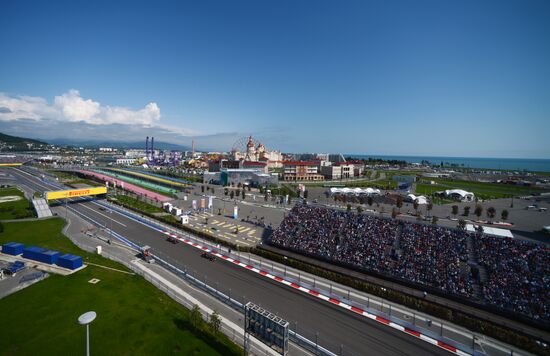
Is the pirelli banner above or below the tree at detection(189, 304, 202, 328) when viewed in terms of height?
above

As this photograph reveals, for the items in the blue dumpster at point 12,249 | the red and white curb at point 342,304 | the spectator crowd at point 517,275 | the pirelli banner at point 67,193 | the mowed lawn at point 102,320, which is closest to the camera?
the mowed lawn at point 102,320

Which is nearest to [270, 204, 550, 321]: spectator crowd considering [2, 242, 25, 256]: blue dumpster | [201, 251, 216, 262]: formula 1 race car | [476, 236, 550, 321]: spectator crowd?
[476, 236, 550, 321]: spectator crowd

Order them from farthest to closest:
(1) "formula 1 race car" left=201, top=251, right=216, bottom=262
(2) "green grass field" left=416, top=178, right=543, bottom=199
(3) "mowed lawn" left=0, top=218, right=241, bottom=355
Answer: (2) "green grass field" left=416, top=178, right=543, bottom=199, (1) "formula 1 race car" left=201, top=251, right=216, bottom=262, (3) "mowed lawn" left=0, top=218, right=241, bottom=355

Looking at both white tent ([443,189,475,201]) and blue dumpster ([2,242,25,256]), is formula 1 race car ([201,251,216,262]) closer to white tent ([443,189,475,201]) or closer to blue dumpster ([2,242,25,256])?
blue dumpster ([2,242,25,256])

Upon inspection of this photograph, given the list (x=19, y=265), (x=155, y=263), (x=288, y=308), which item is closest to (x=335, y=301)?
(x=288, y=308)

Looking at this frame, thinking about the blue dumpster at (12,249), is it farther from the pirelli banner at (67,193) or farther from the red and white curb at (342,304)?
the pirelli banner at (67,193)

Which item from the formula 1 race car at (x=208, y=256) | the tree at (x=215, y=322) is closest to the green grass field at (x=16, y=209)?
the formula 1 race car at (x=208, y=256)

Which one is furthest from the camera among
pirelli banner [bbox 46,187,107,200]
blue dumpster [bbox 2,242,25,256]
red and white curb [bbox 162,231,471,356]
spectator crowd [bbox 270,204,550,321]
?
pirelli banner [bbox 46,187,107,200]
